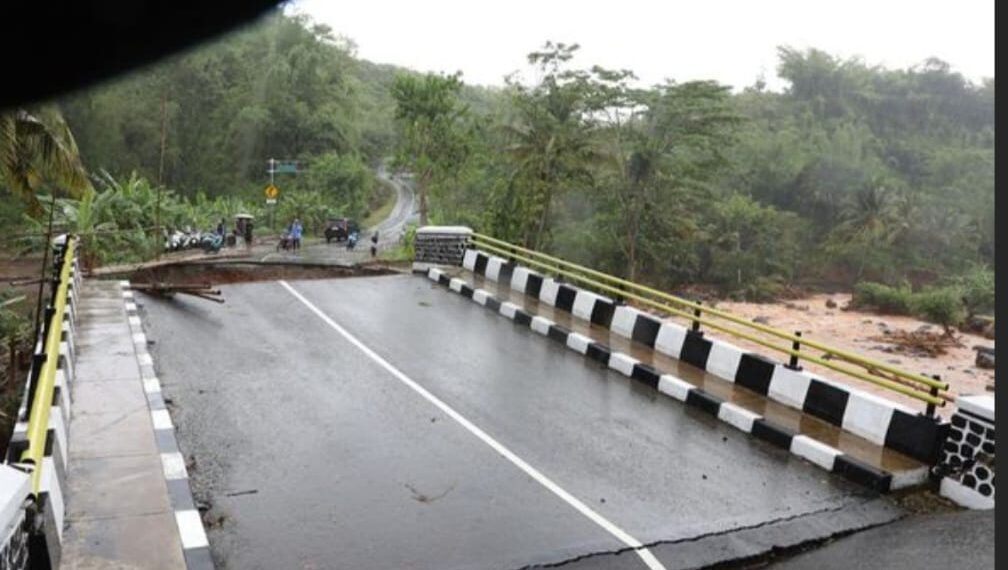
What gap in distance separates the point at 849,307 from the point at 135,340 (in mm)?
40733

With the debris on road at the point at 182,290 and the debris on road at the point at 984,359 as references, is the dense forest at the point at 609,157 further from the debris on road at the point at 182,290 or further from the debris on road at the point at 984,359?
Result: the debris on road at the point at 182,290

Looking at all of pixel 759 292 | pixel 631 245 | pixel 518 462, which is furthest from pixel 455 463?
→ pixel 759 292

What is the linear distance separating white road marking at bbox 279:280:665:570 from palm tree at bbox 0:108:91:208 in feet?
13.4

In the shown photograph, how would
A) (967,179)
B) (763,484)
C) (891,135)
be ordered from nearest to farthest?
(763,484), (967,179), (891,135)

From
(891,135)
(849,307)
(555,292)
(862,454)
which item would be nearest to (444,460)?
(862,454)

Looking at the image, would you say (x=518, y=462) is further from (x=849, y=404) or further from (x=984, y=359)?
(x=984, y=359)

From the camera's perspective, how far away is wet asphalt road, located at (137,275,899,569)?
5.50 metres

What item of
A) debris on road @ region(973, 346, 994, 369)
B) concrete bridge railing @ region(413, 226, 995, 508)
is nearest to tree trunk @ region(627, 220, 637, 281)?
debris on road @ region(973, 346, 994, 369)

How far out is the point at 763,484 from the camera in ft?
22.0

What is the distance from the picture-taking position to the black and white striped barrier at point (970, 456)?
626 centimetres

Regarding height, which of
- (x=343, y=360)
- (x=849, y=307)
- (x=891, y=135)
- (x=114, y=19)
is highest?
(x=891, y=135)

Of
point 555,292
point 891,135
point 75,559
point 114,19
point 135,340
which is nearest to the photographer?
point 75,559

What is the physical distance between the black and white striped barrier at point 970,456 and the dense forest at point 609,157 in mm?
20778

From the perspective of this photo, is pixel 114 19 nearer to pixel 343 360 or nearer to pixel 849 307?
pixel 343 360
